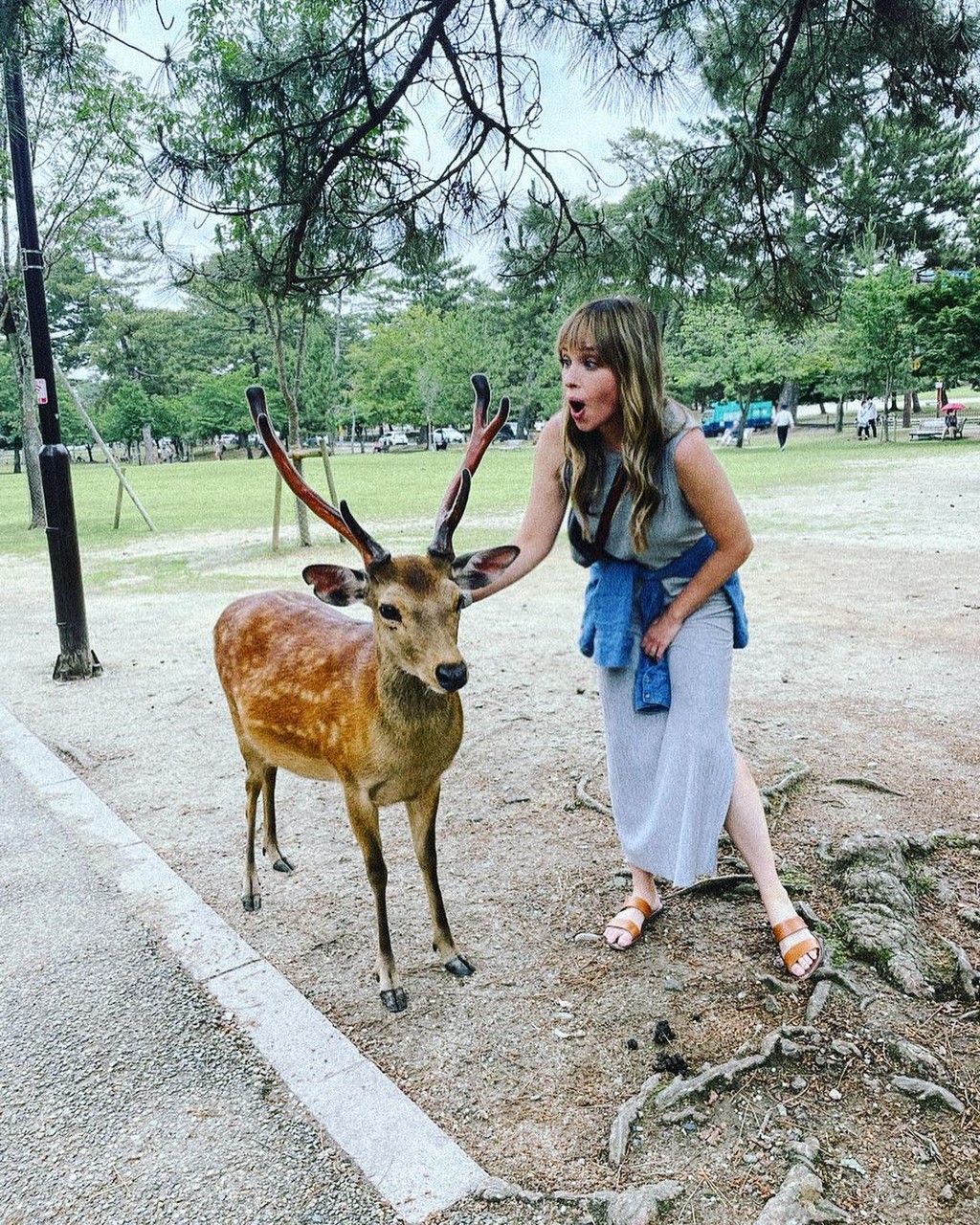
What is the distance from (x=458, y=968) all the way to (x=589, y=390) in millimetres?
1695

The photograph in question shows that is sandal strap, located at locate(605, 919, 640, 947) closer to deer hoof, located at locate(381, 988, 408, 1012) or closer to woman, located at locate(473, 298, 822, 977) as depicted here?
woman, located at locate(473, 298, 822, 977)

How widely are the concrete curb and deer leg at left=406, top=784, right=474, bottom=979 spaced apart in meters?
0.41

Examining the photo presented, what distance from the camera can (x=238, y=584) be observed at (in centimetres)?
952

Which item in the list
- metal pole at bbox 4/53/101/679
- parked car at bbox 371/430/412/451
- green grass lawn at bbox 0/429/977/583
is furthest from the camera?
parked car at bbox 371/430/412/451

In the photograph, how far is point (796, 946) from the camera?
8.77 ft

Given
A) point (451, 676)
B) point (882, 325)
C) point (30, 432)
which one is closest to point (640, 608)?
point (451, 676)

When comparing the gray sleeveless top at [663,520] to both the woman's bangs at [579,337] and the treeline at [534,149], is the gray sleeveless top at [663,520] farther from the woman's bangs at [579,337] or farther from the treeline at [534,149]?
the treeline at [534,149]

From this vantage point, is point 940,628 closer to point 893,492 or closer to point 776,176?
point 776,176

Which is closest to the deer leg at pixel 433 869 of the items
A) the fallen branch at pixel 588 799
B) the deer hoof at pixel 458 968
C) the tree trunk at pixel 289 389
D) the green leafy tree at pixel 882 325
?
the deer hoof at pixel 458 968

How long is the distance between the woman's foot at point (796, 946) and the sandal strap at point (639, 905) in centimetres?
40

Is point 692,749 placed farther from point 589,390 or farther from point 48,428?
point 48,428

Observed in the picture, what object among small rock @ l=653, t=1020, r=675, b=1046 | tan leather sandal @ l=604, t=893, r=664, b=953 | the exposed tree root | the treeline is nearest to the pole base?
the treeline

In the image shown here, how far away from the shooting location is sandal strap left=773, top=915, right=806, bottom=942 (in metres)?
2.71

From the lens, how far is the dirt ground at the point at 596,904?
207cm
